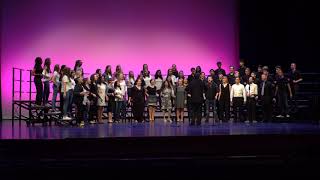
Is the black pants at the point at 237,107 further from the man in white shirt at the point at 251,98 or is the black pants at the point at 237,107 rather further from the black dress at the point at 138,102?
the black dress at the point at 138,102

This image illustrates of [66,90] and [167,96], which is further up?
[66,90]

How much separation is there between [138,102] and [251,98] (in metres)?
3.46

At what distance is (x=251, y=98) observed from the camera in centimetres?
1438

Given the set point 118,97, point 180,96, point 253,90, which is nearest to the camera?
point 253,90

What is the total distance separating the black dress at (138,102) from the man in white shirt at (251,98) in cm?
325

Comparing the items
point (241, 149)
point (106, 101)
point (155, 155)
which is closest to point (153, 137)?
point (155, 155)

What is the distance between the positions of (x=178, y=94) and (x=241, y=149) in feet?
20.0

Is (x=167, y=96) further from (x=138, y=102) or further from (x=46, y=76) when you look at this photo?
(x=46, y=76)

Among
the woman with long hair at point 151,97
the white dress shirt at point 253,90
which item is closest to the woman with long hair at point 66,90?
the woman with long hair at point 151,97
